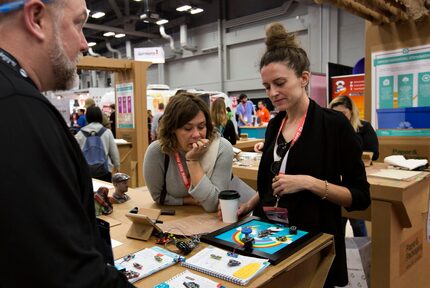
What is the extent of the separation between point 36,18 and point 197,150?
1136 millimetres

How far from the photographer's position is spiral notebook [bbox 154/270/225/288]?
0.98 metres

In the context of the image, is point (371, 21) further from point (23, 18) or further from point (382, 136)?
point (23, 18)

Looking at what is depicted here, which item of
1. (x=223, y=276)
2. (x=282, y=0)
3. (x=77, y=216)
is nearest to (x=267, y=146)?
(x=223, y=276)

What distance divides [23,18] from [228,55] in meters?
14.1

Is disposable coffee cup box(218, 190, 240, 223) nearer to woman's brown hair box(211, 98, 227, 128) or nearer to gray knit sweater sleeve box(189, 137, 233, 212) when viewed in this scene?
gray knit sweater sleeve box(189, 137, 233, 212)

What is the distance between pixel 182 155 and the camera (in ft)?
6.08

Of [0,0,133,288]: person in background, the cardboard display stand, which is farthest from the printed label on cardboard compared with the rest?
[0,0,133,288]: person in background

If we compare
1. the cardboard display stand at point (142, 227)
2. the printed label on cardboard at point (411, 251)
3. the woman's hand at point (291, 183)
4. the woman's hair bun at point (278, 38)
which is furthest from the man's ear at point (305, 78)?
the printed label on cardboard at point (411, 251)

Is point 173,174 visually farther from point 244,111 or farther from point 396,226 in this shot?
point 244,111

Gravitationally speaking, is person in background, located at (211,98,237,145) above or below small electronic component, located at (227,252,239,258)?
above

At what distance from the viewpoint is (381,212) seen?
2.01 m

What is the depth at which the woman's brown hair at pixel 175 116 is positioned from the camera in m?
1.81

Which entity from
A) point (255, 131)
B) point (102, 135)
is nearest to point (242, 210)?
point (102, 135)

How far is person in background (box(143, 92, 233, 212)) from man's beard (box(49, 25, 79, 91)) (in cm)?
101
